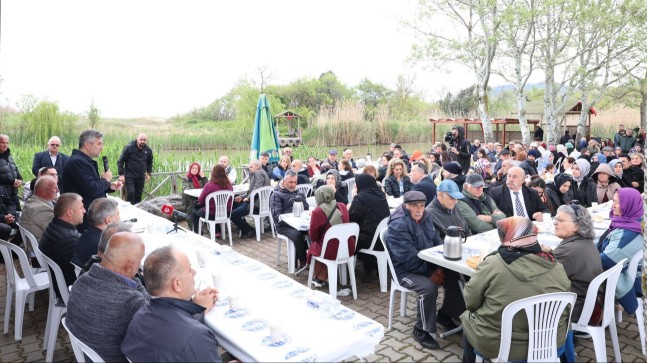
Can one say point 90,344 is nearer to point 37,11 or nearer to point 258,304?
point 258,304

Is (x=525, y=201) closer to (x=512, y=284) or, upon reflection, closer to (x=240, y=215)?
(x=512, y=284)

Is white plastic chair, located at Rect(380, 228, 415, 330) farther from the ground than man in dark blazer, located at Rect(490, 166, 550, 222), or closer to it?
closer to it

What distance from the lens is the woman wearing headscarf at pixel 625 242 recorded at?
3396 millimetres

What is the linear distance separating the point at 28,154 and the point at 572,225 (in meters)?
10.5

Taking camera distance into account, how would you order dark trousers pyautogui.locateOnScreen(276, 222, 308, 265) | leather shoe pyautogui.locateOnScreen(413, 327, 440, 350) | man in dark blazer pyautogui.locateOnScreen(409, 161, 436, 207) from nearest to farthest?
leather shoe pyautogui.locateOnScreen(413, 327, 440, 350), dark trousers pyautogui.locateOnScreen(276, 222, 308, 265), man in dark blazer pyautogui.locateOnScreen(409, 161, 436, 207)

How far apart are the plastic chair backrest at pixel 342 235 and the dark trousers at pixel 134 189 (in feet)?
16.9

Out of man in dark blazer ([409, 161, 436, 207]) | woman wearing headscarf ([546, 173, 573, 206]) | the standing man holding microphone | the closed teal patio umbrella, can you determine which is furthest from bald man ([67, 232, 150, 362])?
the closed teal patio umbrella

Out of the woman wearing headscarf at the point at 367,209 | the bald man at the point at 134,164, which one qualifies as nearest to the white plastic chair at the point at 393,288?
the woman wearing headscarf at the point at 367,209

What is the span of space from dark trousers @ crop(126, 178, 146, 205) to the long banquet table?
17.9ft

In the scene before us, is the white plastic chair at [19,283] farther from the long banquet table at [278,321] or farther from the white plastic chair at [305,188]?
the white plastic chair at [305,188]

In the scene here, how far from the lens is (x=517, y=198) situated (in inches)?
212

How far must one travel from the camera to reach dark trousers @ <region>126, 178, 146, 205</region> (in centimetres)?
827

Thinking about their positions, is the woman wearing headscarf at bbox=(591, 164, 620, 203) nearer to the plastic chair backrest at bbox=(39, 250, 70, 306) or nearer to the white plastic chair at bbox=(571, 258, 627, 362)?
the white plastic chair at bbox=(571, 258, 627, 362)

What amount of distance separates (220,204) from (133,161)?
2.49 m
